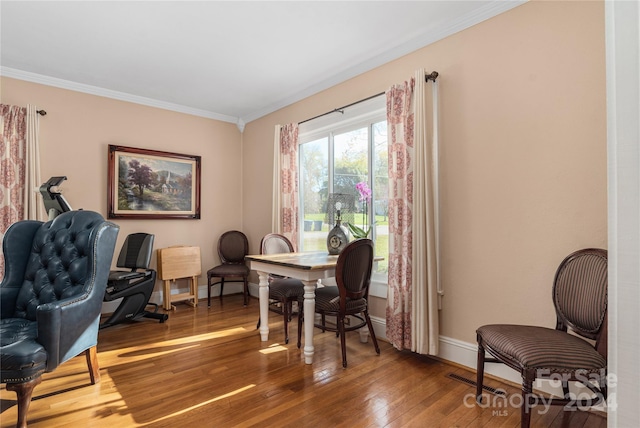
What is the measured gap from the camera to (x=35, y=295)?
2324mm

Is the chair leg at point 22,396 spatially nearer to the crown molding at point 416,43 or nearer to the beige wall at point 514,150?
the beige wall at point 514,150

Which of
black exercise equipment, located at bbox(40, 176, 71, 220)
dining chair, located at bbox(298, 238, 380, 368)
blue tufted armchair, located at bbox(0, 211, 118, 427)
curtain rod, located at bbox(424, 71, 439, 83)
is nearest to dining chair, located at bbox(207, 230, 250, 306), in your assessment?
black exercise equipment, located at bbox(40, 176, 71, 220)

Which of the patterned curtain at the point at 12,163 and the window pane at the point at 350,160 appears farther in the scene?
the window pane at the point at 350,160

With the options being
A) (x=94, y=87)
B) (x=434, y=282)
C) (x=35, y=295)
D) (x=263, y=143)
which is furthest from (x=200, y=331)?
(x=94, y=87)

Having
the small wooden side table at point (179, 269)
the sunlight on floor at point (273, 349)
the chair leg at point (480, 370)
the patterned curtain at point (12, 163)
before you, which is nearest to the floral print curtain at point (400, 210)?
the chair leg at point (480, 370)

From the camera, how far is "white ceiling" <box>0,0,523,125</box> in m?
2.61

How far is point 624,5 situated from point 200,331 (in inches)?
→ 150

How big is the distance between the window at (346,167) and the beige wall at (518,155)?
2.32 ft

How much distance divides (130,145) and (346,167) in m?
2.90

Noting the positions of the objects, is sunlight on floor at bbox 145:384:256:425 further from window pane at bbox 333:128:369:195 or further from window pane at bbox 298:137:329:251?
window pane at bbox 333:128:369:195

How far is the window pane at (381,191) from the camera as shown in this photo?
3.46 m

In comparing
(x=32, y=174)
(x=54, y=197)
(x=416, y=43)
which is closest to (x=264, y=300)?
(x=54, y=197)

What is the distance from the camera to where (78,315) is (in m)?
2.08

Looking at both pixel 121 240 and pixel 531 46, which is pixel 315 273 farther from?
pixel 121 240
